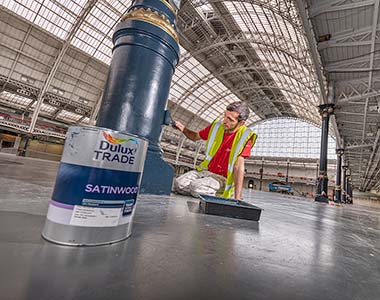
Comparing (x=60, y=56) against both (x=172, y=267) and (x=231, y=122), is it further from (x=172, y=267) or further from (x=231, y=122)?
(x=172, y=267)

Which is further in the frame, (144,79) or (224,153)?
(224,153)

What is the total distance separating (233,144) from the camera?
7.09 ft

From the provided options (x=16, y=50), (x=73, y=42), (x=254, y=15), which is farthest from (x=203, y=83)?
(x=16, y=50)

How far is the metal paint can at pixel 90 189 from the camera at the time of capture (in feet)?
2.11

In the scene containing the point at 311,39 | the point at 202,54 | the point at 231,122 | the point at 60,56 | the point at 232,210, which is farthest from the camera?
the point at 202,54

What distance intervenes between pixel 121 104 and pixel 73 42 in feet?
57.0

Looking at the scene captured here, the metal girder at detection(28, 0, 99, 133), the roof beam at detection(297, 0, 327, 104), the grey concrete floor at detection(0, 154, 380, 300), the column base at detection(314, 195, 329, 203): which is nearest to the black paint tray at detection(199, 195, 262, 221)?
the grey concrete floor at detection(0, 154, 380, 300)

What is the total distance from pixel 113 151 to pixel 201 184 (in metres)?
1.75

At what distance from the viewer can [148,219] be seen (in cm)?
110

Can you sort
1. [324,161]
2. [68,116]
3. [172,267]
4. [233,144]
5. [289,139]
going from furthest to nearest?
[289,139], [68,116], [324,161], [233,144], [172,267]

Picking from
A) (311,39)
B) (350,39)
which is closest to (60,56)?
(311,39)

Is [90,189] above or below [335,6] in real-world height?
below

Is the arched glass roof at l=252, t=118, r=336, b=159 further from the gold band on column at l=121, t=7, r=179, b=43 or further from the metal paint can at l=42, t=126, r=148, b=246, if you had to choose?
the metal paint can at l=42, t=126, r=148, b=246

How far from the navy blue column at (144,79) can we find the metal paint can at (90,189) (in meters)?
1.08
